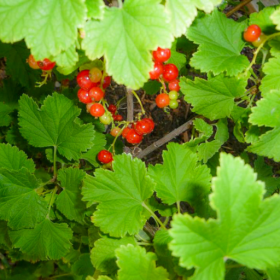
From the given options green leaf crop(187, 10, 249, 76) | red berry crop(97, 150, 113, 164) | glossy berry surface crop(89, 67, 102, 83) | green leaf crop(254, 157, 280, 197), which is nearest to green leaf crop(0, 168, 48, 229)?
red berry crop(97, 150, 113, 164)

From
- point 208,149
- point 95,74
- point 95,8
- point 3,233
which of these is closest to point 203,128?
point 208,149

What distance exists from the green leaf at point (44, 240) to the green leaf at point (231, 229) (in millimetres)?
904

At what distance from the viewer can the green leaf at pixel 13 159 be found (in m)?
1.60

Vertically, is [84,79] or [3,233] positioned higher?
[84,79]

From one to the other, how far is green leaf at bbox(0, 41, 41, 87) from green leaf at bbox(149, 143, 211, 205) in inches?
35.5

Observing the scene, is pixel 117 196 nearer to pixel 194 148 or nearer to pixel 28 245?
pixel 194 148

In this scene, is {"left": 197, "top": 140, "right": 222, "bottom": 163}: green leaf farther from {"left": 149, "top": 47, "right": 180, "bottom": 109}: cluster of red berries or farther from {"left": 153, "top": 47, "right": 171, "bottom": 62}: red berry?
{"left": 153, "top": 47, "right": 171, "bottom": 62}: red berry

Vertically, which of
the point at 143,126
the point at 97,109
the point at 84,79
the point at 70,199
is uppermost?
the point at 84,79

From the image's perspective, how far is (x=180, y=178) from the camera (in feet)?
4.49

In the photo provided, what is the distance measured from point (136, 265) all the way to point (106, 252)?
0.95 ft

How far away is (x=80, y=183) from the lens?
1561mm

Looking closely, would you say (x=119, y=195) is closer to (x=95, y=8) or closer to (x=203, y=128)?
(x=203, y=128)

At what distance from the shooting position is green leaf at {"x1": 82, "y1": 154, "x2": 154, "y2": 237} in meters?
1.31

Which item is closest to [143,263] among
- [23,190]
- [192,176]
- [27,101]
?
[192,176]
